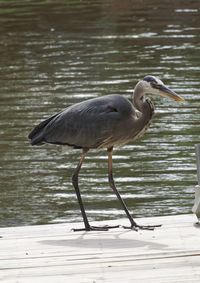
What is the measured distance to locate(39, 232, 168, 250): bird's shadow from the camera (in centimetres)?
709

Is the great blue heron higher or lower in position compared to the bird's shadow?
higher

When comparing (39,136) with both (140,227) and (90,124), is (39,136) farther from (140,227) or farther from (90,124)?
(140,227)

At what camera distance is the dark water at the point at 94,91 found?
33.8 feet

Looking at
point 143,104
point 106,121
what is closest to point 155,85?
point 143,104

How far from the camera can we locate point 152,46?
18859mm

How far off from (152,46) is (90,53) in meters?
1.27

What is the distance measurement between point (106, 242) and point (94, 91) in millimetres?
7869

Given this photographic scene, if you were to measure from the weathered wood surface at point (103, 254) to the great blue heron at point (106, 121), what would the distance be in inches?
14.4

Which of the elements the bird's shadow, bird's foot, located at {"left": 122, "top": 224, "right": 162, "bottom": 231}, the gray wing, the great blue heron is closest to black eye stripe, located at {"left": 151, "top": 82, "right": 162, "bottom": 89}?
the great blue heron

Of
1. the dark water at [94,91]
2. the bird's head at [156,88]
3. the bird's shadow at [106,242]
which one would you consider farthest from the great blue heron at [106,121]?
the dark water at [94,91]

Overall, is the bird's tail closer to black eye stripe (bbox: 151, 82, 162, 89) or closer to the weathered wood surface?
the weathered wood surface

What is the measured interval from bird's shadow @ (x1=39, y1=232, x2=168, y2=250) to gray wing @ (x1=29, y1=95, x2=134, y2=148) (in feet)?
2.76

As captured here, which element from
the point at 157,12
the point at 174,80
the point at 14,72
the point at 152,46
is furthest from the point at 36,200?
the point at 157,12

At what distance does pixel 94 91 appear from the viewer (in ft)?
49.2
